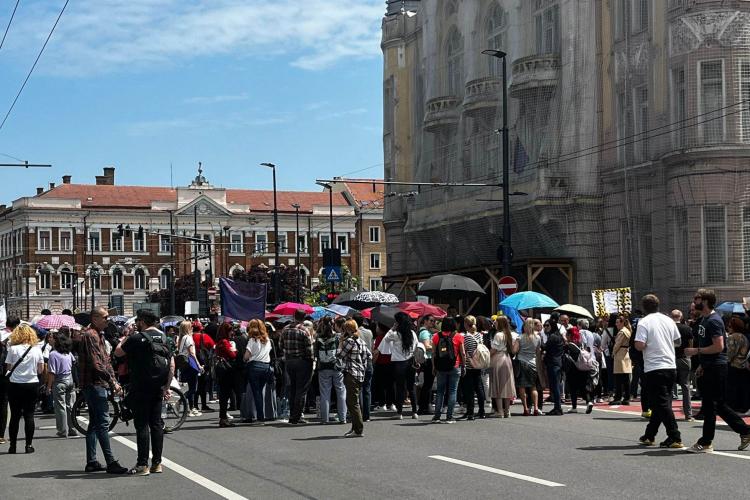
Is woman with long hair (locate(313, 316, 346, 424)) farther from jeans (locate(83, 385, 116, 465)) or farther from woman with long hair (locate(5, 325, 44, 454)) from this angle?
jeans (locate(83, 385, 116, 465))

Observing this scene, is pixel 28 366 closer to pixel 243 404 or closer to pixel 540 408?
pixel 243 404

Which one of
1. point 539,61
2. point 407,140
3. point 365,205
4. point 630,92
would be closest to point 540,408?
point 630,92

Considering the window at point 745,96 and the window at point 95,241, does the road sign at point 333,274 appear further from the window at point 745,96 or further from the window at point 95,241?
the window at point 95,241

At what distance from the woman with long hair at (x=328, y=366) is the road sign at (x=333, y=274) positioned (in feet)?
78.5

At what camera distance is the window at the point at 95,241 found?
121 m

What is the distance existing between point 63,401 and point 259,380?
3113 mm

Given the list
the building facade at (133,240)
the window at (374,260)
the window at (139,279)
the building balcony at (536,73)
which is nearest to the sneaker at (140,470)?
the building balcony at (536,73)

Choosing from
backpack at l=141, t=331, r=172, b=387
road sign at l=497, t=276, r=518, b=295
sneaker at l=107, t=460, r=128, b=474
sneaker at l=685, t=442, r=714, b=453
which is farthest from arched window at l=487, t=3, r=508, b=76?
sneaker at l=107, t=460, r=128, b=474

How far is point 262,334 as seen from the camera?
21219 millimetres

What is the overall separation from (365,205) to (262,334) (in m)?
104

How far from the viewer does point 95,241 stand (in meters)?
121

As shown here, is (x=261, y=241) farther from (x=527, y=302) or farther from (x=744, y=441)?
(x=744, y=441)

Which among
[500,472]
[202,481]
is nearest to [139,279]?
[202,481]

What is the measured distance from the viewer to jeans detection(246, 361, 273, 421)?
21406mm
